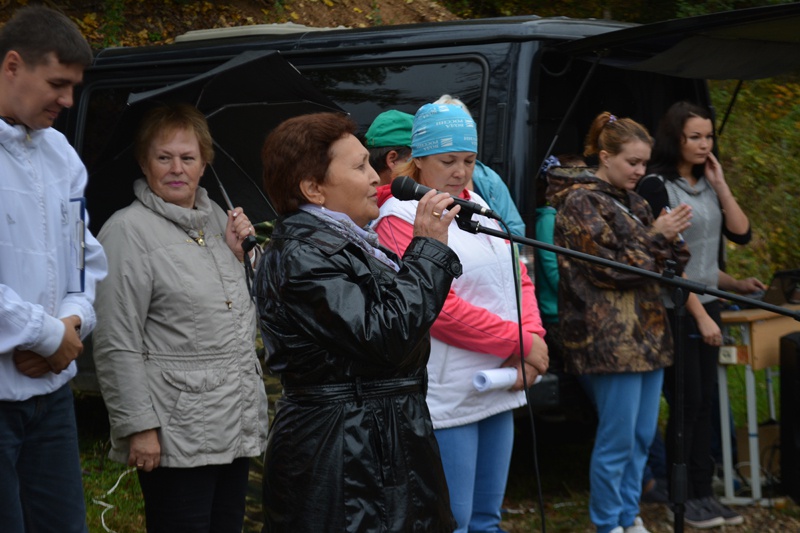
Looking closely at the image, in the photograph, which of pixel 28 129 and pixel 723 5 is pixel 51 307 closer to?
pixel 28 129

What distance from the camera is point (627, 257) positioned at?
4.86 metres

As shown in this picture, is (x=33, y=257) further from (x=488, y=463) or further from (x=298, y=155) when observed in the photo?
(x=488, y=463)

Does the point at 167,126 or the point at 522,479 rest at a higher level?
the point at 167,126

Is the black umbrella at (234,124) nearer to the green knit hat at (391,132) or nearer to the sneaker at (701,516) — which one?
the green knit hat at (391,132)

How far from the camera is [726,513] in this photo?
17.7ft

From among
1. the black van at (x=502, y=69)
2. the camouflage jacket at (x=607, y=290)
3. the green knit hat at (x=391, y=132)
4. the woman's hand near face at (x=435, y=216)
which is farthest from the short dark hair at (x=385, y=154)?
the woman's hand near face at (x=435, y=216)

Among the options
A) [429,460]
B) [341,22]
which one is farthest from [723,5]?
[429,460]

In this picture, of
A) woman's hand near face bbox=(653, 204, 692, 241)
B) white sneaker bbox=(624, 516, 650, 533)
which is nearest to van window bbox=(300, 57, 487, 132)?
woman's hand near face bbox=(653, 204, 692, 241)

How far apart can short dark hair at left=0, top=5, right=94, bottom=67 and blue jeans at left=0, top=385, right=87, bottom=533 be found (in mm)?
918

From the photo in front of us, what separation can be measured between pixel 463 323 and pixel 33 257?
5.04 ft

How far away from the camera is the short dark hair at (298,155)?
3.02 m

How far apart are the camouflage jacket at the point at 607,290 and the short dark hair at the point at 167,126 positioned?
173cm

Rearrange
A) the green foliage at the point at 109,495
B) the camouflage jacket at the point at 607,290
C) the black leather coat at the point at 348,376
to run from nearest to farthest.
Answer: the black leather coat at the point at 348,376 → the camouflage jacket at the point at 607,290 → the green foliage at the point at 109,495

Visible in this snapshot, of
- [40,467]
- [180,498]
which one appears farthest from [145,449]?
[40,467]
